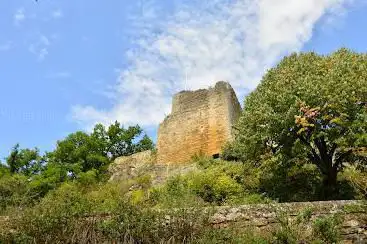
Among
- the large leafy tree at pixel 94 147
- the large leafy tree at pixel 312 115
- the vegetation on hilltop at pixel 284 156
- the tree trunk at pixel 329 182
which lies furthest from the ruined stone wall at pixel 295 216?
the large leafy tree at pixel 94 147

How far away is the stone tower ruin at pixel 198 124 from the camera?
932 inches

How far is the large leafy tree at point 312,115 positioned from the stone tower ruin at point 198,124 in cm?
573

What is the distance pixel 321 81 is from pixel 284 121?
2.03m

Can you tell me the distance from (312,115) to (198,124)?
996 centimetres

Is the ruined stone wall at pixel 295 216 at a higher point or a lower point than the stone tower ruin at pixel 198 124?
lower

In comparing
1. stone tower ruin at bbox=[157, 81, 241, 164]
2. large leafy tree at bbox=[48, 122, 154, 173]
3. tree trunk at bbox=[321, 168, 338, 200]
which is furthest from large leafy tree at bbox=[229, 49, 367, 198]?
large leafy tree at bbox=[48, 122, 154, 173]

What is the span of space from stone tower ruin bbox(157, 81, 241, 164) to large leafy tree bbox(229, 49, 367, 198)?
18.8ft

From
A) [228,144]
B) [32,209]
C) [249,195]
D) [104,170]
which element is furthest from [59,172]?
[32,209]

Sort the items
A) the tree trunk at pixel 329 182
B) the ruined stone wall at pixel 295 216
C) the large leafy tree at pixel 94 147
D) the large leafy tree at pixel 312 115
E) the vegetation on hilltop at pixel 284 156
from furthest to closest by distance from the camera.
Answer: the large leafy tree at pixel 94 147 < the tree trunk at pixel 329 182 < the large leafy tree at pixel 312 115 < the vegetation on hilltop at pixel 284 156 < the ruined stone wall at pixel 295 216

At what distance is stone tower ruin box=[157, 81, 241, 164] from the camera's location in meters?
23.7

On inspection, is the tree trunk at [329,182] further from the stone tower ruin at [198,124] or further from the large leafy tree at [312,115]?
the stone tower ruin at [198,124]

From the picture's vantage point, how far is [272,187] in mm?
16938

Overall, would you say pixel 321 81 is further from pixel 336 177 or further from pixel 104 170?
pixel 104 170

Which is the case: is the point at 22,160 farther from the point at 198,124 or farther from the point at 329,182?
the point at 329,182
